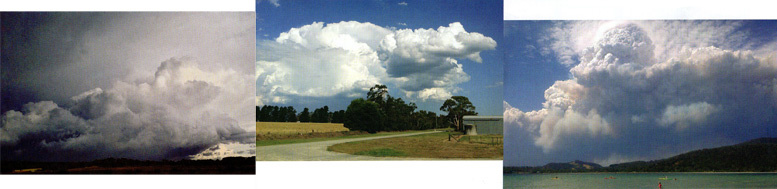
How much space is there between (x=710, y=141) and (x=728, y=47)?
1.61 m

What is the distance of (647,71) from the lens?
723 centimetres

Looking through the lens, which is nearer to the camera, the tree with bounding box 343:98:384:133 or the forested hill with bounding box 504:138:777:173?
the forested hill with bounding box 504:138:777:173

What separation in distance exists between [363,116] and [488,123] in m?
2.41

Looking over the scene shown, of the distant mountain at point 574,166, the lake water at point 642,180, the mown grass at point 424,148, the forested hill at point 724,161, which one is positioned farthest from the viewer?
the mown grass at point 424,148

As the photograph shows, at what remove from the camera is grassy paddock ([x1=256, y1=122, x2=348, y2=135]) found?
8.20m

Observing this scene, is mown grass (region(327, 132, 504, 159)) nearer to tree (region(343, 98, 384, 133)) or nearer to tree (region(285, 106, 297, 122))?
tree (region(343, 98, 384, 133))

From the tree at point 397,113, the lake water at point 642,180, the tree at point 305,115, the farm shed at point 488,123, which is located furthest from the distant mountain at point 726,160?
the tree at point 305,115

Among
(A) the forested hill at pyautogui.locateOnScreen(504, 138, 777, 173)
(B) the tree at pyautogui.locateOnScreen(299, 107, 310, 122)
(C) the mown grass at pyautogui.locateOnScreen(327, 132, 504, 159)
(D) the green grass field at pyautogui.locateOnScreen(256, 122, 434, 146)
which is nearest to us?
(A) the forested hill at pyautogui.locateOnScreen(504, 138, 777, 173)

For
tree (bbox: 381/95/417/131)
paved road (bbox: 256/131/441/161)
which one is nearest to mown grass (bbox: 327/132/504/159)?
paved road (bbox: 256/131/441/161)

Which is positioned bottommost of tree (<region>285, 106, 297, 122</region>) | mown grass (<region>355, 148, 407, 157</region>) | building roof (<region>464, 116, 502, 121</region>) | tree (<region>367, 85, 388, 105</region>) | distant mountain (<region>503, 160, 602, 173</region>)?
distant mountain (<region>503, 160, 602, 173</region>)

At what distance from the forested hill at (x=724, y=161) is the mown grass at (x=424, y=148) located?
7.85 ft

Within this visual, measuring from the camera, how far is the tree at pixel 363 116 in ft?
27.1

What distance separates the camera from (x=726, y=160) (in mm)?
7434

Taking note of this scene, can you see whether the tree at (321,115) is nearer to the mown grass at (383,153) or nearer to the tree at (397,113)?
the mown grass at (383,153)
